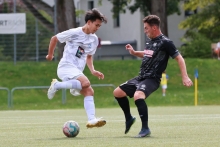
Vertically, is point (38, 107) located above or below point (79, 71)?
below

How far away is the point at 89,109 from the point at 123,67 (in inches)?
891

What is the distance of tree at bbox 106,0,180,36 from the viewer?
36.1m

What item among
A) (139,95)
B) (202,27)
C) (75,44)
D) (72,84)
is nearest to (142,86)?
(139,95)

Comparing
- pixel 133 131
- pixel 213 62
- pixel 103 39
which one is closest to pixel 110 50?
pixel 103 39

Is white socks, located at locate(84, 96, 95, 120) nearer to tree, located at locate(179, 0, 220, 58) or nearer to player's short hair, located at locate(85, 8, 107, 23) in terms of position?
player's short hair, located at locate(85, 8, 107, 23)

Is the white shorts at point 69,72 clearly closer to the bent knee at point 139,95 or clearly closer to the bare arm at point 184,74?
the bent knee at point 139,95

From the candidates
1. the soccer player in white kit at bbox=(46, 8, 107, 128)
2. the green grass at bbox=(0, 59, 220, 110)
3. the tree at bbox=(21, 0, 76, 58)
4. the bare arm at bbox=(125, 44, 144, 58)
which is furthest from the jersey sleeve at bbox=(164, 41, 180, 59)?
the tree at bbox=(21, 0, 76, 58)

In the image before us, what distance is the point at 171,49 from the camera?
10.7 metres

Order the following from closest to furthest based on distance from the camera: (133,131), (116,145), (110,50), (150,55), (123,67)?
(116,145) < (150,55) < (133,131) < (123,67) < (110,50)

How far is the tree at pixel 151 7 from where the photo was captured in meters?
36.1

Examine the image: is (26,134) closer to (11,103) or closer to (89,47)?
(89,47)

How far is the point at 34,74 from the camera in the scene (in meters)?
32.1

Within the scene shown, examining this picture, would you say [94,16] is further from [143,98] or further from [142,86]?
[143,98]

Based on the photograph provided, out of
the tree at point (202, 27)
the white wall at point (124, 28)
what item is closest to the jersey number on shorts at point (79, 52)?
the tree at point (202, 27)
